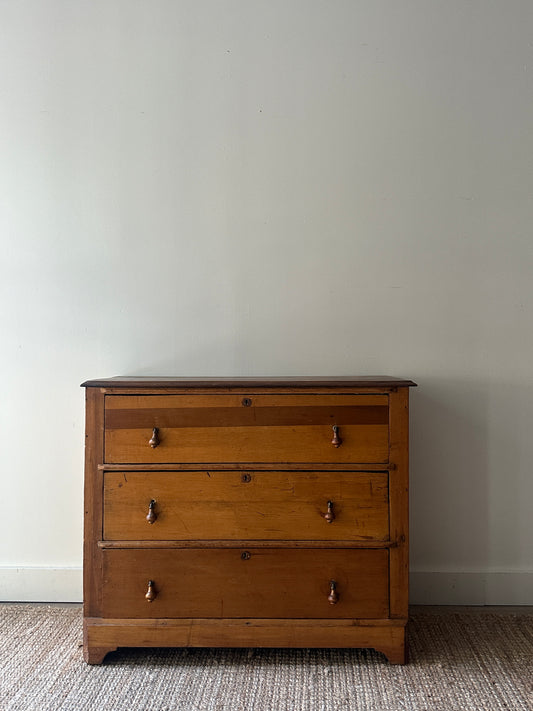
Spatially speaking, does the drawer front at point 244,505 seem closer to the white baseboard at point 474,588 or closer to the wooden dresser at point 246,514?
the wooden dresser at point 246,514

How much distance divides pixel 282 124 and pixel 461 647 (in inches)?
80.3

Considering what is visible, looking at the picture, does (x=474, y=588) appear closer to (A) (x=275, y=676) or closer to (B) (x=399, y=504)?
(B) (x=399, y=504)

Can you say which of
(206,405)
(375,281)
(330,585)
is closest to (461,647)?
(330,585)

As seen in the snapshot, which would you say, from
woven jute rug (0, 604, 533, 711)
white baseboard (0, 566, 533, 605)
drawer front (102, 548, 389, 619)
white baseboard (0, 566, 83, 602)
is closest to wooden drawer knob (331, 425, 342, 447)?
drawer front (102, 548, 389, 619)

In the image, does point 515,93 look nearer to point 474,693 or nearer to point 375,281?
point 375,281

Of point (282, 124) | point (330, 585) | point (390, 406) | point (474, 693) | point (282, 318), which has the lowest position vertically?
point (474, 693)

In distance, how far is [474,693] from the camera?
5.92 feet

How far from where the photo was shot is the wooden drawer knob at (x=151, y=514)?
194cm

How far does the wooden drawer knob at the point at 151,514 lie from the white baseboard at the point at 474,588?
43.7 inches

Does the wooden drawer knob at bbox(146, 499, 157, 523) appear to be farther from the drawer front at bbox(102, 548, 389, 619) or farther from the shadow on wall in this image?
the shadow on wall

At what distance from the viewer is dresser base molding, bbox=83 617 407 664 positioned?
194 cm

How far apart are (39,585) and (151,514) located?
2.79ft

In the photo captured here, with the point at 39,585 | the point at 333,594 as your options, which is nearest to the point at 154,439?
the point at 333,594

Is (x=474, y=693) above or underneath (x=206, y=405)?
underneath
